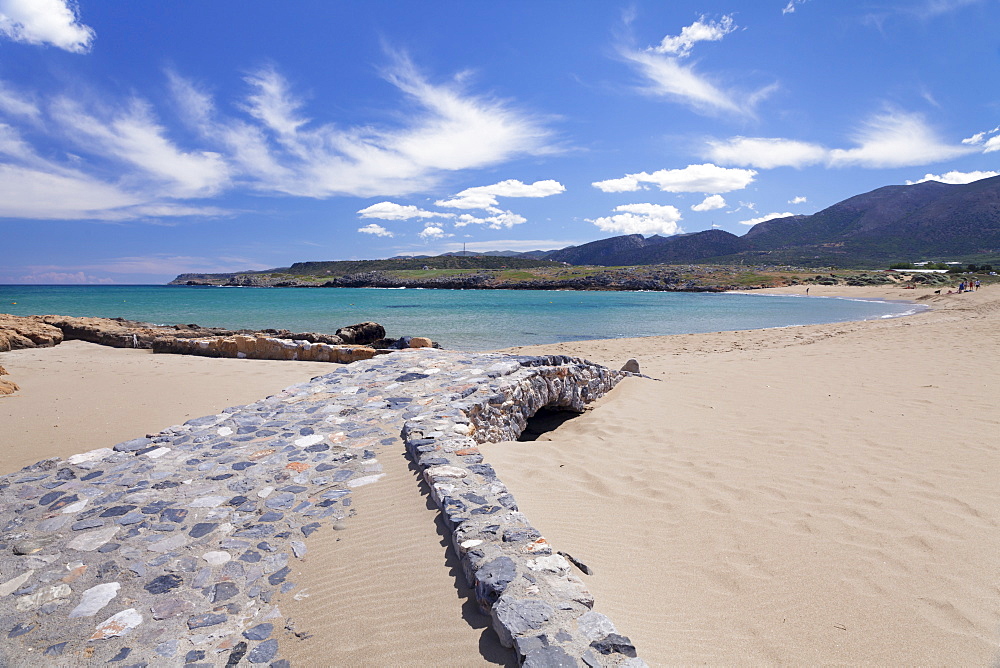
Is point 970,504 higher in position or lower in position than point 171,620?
lower

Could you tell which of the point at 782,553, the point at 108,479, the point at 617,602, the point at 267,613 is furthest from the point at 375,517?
the point at 782,553

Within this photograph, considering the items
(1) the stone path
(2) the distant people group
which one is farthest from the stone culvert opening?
(2) the distant people group

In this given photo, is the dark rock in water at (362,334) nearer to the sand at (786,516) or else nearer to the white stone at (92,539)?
the sand at (786,516)

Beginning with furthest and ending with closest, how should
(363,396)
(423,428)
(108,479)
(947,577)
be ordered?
1. (363,396)
2. (423,428)
3. (108,479)
4. (947,577)

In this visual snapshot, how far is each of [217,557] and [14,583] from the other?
3.78 ft

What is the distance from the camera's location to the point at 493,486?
388 centimetres

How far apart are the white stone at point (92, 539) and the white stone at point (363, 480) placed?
1695 mm

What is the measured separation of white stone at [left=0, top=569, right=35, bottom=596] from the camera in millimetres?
2820

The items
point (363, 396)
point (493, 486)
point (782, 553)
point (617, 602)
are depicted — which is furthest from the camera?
point (363, 396)

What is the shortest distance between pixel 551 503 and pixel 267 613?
8.13 feet

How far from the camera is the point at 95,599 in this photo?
2.75 m

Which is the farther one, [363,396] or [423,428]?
[363,396]

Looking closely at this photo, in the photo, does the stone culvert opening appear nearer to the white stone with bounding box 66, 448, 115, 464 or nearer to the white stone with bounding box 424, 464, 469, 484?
the white stone with bounding box 424, 464, 469, 484

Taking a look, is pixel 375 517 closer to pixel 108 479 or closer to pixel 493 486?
pixel 493 486
